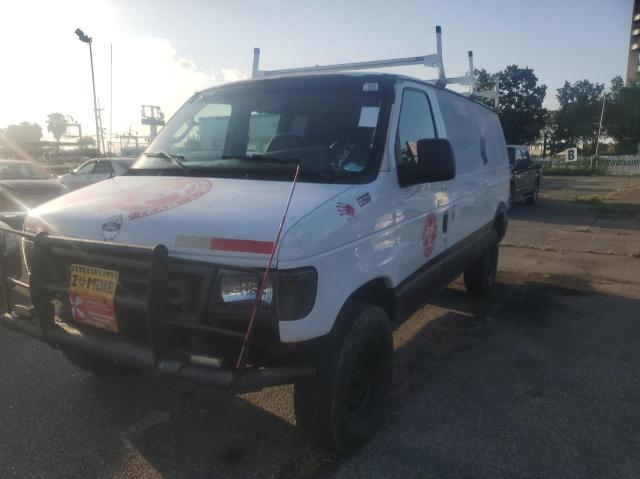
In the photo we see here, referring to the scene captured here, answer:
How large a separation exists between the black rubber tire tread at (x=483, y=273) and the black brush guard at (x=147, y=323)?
3.88m

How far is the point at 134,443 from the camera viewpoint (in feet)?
10.0

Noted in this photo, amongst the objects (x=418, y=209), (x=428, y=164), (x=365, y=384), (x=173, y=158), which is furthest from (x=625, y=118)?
(x=173, y=158)

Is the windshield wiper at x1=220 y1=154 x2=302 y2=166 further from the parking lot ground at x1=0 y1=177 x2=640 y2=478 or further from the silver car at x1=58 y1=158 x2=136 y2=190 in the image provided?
the silver car at x1=58 y1=158 x2=136 y2=190

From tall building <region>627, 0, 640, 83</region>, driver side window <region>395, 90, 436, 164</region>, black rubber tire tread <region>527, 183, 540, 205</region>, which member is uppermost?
tall building <region>627, 0, 640, 83</region>

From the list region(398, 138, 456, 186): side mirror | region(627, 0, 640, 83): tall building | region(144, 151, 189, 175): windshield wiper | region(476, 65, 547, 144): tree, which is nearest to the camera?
region(398, 138, 456, 186): side mirror

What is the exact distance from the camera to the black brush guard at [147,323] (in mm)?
2322

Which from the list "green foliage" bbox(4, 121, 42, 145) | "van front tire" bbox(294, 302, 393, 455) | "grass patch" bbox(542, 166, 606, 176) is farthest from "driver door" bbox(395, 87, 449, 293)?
"green foliage" bbox(4, 121, 42, 145)

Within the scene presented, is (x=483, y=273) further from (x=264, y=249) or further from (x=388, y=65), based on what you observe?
(x=264, y=249)

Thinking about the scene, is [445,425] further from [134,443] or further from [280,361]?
[134,443]

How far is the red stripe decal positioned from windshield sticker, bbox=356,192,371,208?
66cm

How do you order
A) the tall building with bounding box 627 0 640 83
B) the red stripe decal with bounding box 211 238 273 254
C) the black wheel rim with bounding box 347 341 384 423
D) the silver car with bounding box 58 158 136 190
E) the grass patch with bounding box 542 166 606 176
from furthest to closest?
the tall building with bounding box 627 0 640 83 → the grass patch with bounding box 542 166 606 176 → the silver car with bounding box 58 158 136 190 → the black wheel rim with bounding box 347 341 384 423 → the red stripe decal with bounding box 211 238 273 254

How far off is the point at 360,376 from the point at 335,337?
553 mm

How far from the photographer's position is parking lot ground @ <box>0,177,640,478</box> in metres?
2.86

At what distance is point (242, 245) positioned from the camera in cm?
232
